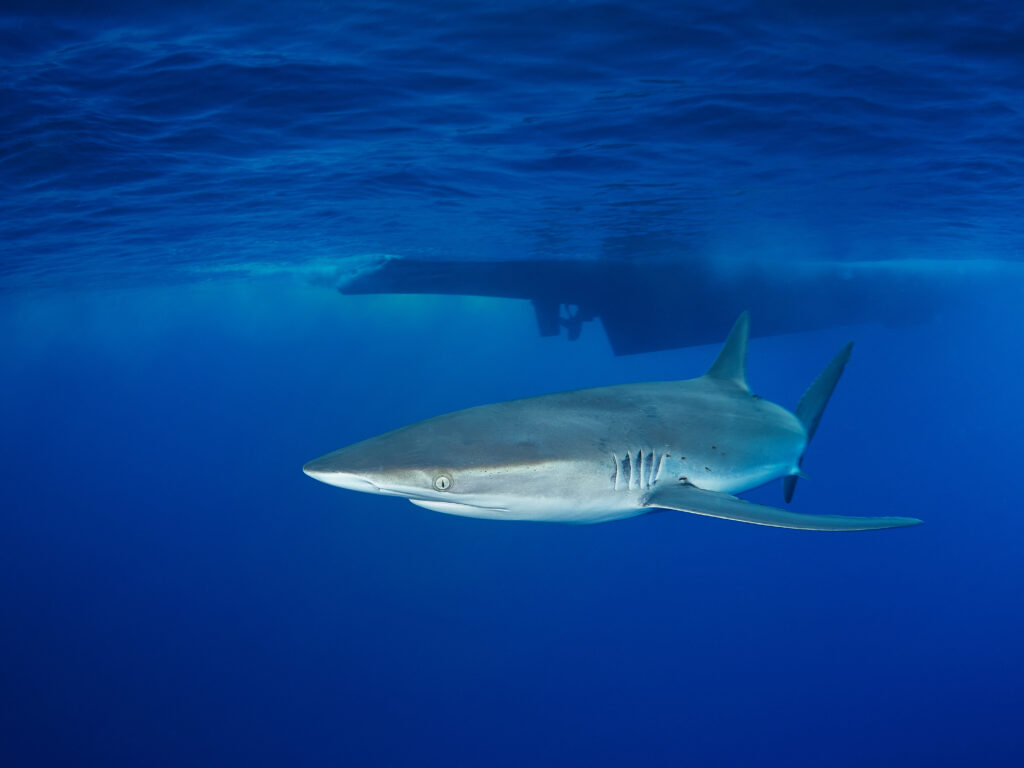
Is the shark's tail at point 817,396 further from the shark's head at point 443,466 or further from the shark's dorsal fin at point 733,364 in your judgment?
the shark's head at point 443,466

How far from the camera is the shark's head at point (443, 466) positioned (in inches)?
89.4

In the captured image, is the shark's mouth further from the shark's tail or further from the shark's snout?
the shark's tail

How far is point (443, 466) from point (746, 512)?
144cm

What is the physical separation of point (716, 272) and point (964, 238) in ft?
27.3

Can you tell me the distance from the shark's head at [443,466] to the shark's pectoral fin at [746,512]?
2.72 feet

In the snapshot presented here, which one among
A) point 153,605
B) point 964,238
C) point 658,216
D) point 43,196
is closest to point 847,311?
point 964,238

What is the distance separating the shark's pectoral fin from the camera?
254cm

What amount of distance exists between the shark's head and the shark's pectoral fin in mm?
830

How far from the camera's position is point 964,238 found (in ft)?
65.6

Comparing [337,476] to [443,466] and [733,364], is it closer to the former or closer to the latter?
[443,466]

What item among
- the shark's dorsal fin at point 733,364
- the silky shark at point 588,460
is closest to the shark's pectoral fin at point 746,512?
the silky shark at point 588,460

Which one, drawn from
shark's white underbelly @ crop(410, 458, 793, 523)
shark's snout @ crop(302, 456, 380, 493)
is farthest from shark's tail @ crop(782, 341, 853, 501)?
shark's snout @ crop(302, 456, 380, 493)

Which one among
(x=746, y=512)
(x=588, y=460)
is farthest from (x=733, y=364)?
(x=588, y=460)

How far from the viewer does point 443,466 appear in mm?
2383
